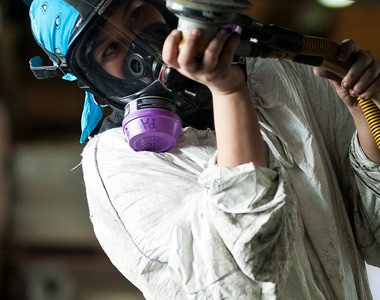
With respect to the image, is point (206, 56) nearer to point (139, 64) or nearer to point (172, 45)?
point (172, 45)

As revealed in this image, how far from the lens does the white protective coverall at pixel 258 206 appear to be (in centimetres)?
87

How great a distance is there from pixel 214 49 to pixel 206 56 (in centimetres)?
1

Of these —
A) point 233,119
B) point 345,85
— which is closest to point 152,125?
point 233,119

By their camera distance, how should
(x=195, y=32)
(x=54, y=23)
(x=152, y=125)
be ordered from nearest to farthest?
(x=195, y=32) < (x=152, y=125) < (x=54, y=23)

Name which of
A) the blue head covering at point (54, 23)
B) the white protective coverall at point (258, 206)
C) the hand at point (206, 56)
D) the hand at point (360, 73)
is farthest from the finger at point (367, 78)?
the blue head covering at point (54, 23)

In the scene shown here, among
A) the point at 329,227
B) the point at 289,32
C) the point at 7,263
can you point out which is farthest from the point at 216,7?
the point at 7,263

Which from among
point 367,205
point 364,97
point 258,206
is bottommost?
point 367,205

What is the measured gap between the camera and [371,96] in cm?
100

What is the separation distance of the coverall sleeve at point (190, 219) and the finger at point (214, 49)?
17cm

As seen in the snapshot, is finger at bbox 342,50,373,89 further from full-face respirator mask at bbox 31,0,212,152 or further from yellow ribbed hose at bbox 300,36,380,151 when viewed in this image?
full-face respirator mask at bbox 31,0,212,152

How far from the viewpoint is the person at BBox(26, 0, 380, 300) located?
87 cm

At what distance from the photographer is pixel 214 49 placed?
0.77 metres

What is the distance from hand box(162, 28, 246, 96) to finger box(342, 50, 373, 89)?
0.26 m

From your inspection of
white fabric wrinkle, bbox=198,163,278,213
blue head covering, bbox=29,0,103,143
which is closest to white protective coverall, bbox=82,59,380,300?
white fabric wrinkle, bbox=198,163,278,213
